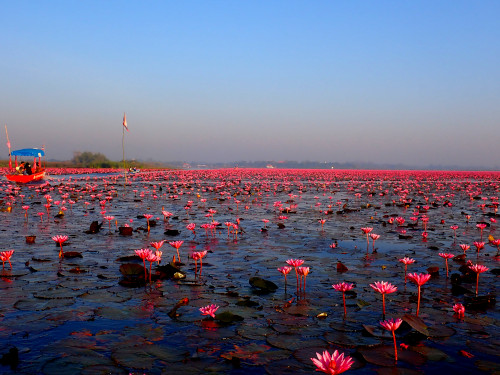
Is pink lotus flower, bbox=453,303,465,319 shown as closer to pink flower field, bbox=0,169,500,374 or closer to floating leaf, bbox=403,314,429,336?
pink flower field, bbox=0,169,500,374

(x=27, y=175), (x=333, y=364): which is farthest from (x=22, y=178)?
(x=333, y=364)

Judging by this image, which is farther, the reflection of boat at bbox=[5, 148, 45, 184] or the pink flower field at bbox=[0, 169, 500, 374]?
the reflection of boat at bbox=[5, 148, 45, 184]

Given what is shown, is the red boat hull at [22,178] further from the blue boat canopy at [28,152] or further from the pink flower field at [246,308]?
the pink flower field at [246,308]

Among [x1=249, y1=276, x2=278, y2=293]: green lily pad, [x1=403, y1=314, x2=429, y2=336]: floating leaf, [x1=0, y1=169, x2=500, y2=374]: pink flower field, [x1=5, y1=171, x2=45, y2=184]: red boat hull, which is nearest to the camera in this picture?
[x1=0, y1=169, x2=500, y2=374]: pink flower field

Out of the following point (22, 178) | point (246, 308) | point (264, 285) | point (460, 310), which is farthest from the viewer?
point (22, 178)

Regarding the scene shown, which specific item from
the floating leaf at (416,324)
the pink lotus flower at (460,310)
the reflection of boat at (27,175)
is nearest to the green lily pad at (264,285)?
the floating leaf at (416,324)

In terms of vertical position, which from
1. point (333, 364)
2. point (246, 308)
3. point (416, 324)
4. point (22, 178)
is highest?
point (22, 178)

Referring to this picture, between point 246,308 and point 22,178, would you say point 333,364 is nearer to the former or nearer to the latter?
point 246,308

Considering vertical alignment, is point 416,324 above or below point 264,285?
above

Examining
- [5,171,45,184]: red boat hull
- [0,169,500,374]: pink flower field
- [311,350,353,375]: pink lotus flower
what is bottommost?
[0,169,500,374]: pink flower field

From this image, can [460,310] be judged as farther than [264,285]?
No

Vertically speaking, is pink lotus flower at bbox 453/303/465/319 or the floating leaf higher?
the floating leaf

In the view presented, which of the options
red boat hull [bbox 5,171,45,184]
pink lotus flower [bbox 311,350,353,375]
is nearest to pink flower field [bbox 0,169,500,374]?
pink lotus flower [bbox 311,350,353,375]

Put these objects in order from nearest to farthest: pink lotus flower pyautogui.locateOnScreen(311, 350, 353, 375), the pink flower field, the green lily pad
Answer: pink lotus flower pyautogui.locateOnScreen(311, 350, 353, 375), the pink flower field, the green lily pad
